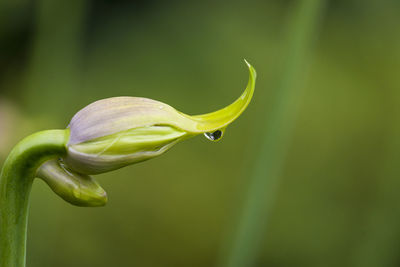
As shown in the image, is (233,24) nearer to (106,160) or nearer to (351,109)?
(351,109)

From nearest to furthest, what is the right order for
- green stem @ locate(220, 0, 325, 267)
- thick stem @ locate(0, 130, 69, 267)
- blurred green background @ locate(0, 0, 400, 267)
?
thick stem @ locate(0, 130, 69, 267) → green stem @ locate(220, 0, 325, 267) → blurred green background @ locate(0, 0, 400, 267)

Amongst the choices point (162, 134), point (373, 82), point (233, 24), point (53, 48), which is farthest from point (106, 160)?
point (233, 24)

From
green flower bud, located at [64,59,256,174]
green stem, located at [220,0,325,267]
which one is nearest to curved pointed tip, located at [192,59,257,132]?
green flower bud, located at [64,59,256,174]

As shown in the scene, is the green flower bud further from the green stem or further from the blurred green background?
the blurred green background

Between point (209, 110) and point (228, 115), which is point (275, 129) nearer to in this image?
point (228, 115)

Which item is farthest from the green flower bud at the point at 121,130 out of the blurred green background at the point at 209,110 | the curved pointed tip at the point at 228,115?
the blurred green background at the point at 209,110

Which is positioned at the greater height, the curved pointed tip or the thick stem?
the curved pointed tip
